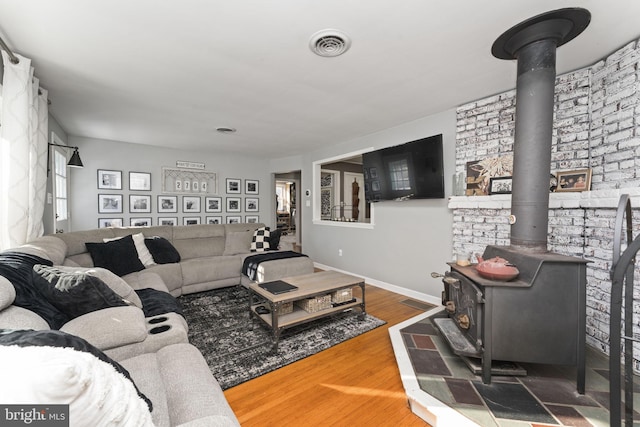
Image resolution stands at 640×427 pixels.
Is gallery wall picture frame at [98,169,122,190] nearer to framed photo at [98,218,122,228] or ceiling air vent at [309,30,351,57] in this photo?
framed photo at [98,218,122,228]

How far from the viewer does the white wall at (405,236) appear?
3.19m

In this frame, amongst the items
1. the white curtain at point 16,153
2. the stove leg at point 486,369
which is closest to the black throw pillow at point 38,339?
the white curtain at point 16,153

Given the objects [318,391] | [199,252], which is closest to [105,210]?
[199,252]

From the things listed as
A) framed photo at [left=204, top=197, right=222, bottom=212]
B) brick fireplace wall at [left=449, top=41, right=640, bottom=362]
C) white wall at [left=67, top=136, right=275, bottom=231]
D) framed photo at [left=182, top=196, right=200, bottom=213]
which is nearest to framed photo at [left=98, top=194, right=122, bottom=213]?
white wall at [left=67, top=136, right=275, bottom=231]

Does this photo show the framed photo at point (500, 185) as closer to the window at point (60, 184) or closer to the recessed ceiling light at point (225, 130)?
the recessed ceiling light at point (225, 130)

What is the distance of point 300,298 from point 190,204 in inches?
159

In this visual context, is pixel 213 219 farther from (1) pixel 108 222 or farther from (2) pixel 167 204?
(1) pixel 108 222

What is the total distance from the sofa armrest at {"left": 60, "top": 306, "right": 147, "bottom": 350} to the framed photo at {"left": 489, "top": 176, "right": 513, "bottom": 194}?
10.3 feet

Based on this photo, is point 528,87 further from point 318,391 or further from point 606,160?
point 318,391

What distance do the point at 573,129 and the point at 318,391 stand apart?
118 inches

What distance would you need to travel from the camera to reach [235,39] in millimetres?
1770

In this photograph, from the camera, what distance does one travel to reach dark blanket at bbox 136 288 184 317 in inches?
77.3

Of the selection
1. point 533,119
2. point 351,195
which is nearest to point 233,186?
point 351,195

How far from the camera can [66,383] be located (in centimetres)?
53
